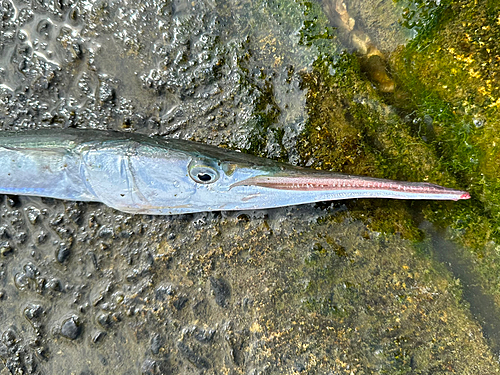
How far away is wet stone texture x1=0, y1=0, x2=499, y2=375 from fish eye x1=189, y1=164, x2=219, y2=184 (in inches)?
16.7

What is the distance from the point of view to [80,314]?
250 cm

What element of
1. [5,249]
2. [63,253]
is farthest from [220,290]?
[5,249]

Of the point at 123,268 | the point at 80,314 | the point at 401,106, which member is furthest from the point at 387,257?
the point at 80,314

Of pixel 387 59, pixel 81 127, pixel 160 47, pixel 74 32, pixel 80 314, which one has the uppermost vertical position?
pixel 387 59

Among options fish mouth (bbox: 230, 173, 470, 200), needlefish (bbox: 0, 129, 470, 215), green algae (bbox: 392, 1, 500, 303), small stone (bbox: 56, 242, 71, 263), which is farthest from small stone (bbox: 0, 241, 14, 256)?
green algae (bbox: 392, 1, 500, 303)

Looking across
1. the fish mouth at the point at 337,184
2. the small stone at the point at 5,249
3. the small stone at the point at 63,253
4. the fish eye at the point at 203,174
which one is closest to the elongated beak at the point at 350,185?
the fish mouth at the point at 337,184

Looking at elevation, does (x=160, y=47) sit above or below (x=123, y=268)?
above

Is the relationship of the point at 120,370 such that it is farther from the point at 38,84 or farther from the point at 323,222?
the point at 38,84

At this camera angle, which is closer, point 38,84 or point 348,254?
point 348,254

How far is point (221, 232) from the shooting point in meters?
2.59

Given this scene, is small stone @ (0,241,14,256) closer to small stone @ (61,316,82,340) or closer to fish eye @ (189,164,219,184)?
small stone @ (61,316,82,340)

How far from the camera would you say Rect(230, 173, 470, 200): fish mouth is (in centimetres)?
225

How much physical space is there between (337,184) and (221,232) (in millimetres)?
1004

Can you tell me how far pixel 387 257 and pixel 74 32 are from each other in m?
3.30
